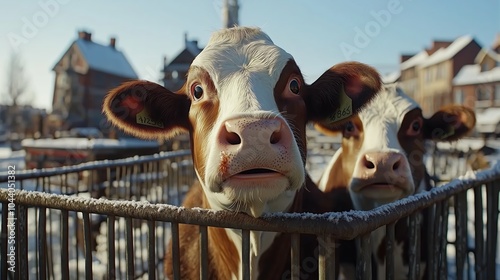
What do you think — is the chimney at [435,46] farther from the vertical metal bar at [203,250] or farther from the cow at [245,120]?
the vertical metal bar at [203,250]

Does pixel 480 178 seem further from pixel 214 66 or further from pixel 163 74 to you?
pixel 163 74

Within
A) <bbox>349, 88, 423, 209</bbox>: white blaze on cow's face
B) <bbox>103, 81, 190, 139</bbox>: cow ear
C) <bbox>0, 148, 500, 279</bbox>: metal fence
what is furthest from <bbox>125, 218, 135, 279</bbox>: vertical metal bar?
<bbox>349, 88, 423, 209</bbox>: white blaze on cow's face

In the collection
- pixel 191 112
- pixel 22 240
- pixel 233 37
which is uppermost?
pixel 233 37

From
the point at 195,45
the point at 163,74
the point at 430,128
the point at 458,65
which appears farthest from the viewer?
the point at 458,65

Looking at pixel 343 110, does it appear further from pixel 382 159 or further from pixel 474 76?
pixel 474 76

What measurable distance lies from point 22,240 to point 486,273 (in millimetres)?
3090

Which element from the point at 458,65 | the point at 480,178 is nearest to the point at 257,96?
the point at 480,178

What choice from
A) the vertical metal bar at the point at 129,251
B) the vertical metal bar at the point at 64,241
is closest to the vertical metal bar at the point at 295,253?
the vertical metal bar at the point at 129,251

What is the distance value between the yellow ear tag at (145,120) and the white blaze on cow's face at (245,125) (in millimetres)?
367

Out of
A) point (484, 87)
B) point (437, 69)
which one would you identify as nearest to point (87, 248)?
point (484, 87)

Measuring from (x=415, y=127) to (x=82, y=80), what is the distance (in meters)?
30.5

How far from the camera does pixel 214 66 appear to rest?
1.99 meters

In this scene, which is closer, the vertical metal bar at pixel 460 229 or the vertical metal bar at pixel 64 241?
the vertical metal bar at pixel 64 241

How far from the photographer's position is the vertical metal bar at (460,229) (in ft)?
7.91
